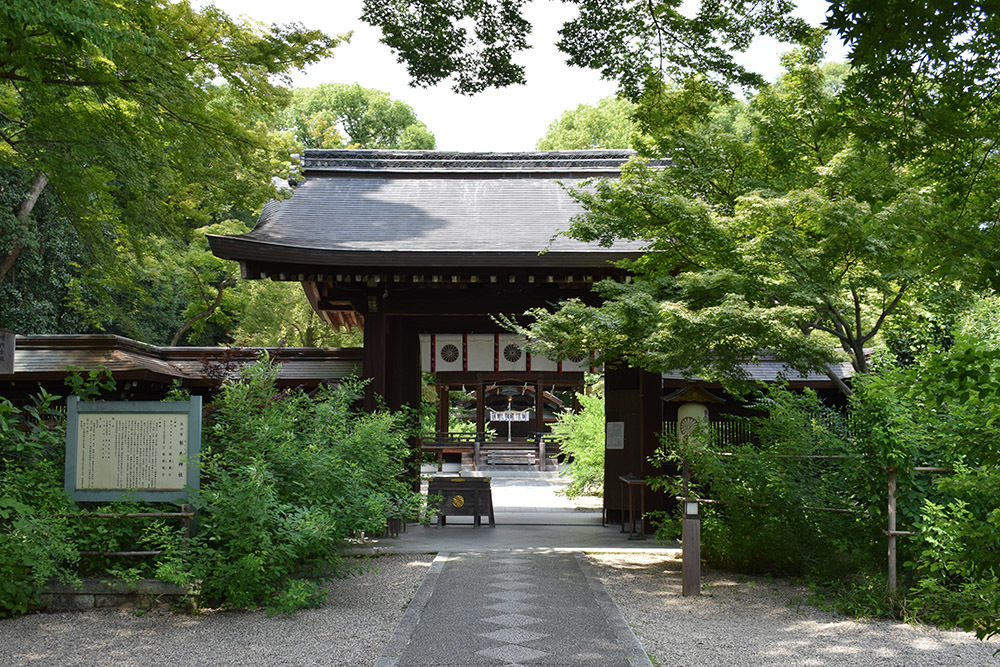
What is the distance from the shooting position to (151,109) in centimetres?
848

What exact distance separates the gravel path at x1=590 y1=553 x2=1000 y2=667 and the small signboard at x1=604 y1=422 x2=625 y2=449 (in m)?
5.14

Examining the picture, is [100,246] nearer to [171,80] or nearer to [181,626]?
[171,80]

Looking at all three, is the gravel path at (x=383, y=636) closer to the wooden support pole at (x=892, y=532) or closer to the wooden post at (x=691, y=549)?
the wooden post at (x=691, y=549)

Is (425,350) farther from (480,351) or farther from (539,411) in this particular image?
(539,411)

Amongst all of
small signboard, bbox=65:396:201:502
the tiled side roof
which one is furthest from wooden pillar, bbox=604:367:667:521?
small signboard, bbox=65:396:201:502

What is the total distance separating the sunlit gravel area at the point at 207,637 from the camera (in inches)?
201

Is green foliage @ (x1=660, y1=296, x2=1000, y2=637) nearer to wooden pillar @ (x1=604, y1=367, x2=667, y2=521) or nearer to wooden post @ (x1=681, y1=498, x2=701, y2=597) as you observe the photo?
wooden post @ (x1=681, y1=498, x2=701, y2=597)

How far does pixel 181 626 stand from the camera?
5.91 metres

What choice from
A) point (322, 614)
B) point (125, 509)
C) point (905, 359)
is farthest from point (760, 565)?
point (125, 509)

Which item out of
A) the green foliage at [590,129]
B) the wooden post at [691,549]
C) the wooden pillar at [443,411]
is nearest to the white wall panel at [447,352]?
the wooden post at [691,549]

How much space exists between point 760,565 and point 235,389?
17.7 feet

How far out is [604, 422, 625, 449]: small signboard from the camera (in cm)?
1277

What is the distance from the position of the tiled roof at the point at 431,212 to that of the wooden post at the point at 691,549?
3.99 metres

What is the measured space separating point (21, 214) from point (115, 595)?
14.5m
